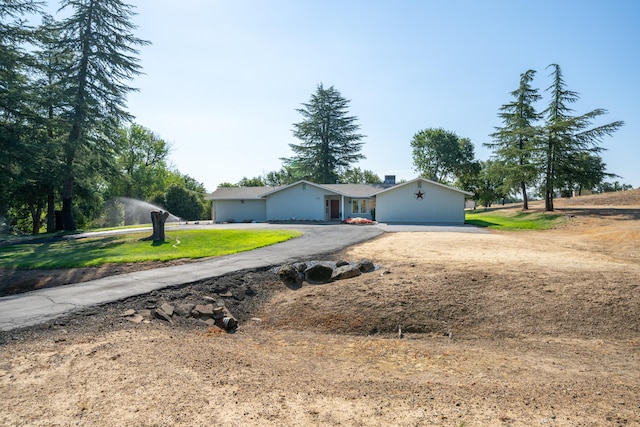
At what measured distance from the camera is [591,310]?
25.0 ft

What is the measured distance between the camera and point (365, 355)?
6.26 meters

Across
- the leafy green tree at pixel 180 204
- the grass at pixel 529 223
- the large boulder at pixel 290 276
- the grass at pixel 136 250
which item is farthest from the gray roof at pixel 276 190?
the large boulder at pixel 290 276

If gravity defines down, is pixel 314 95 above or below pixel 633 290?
above

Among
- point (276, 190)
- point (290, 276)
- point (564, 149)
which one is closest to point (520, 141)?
point (564, 149)

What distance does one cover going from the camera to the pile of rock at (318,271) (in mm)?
10266

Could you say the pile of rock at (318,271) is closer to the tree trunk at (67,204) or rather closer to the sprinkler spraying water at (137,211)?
the tree trunk at (67,204)

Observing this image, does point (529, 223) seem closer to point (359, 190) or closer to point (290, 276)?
point (359, 190)

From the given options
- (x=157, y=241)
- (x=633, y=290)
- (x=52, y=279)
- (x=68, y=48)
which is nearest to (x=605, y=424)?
(x=633, y=290)

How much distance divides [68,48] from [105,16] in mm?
3222

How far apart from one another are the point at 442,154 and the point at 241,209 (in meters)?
36.3

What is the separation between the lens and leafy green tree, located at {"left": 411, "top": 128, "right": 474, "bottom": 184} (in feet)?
193

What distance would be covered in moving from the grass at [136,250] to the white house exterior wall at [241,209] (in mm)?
15288

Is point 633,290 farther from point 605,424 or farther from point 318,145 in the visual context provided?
point 318,145

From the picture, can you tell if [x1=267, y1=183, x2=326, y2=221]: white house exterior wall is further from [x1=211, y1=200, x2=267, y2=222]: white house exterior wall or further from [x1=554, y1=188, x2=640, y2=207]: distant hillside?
[x1=554, y1=188, x2=640, y2=207]: distant hillside
